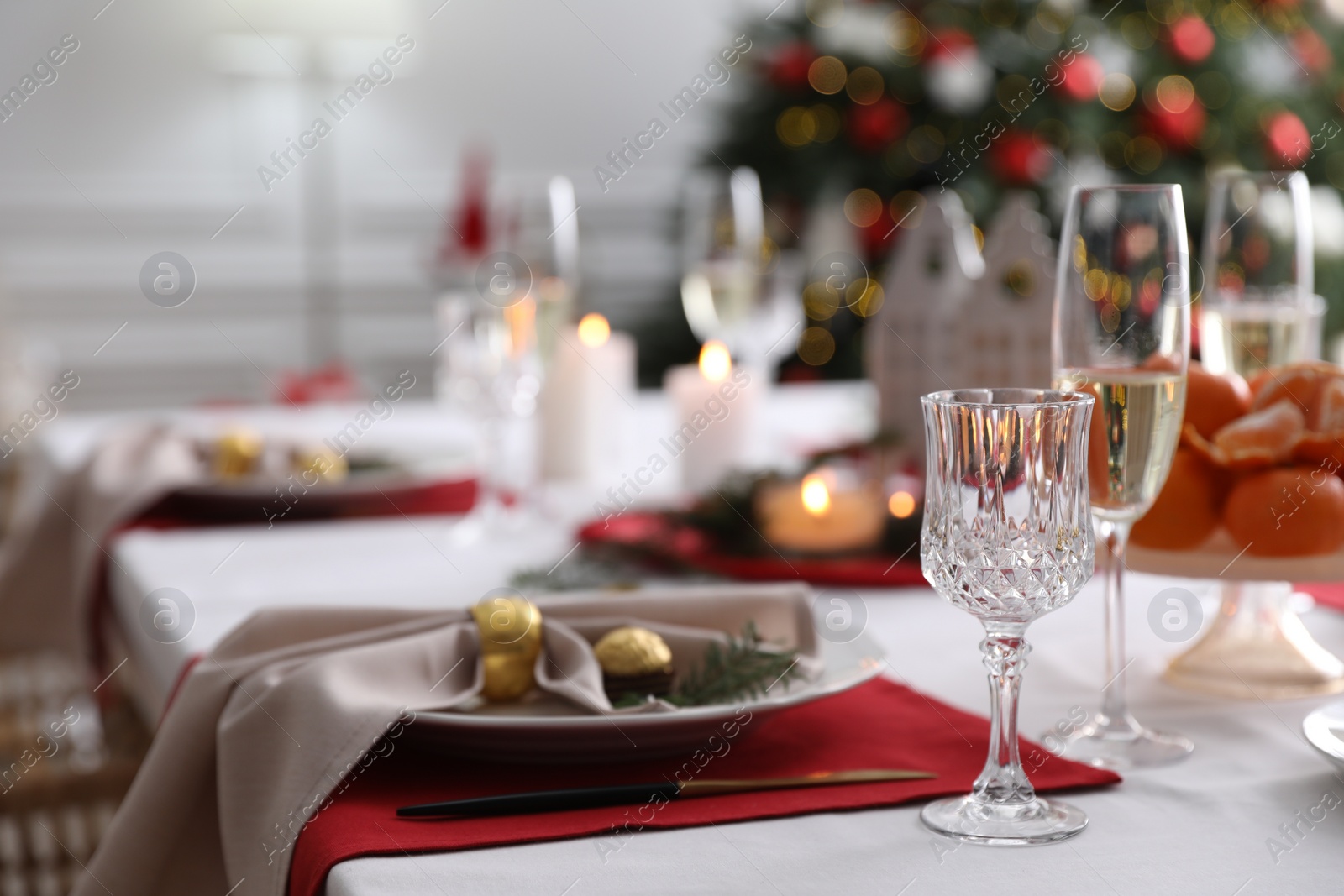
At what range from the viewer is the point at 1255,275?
3.21 ft

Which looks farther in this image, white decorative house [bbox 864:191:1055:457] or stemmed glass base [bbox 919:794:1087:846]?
white decorative house [bbox 864:191:1055:457]

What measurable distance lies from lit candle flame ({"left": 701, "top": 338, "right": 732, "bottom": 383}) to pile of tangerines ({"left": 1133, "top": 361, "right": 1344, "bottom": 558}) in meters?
0.65

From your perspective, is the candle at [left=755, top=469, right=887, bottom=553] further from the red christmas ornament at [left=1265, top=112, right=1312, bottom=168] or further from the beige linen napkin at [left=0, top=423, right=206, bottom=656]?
the red christmas ornament at [left=1265, top=112, right=1312, bottom=168]

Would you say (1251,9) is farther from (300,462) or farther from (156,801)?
(156,801)

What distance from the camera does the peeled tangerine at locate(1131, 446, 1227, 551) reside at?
0.79 metres

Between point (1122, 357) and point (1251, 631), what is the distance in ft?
0.73

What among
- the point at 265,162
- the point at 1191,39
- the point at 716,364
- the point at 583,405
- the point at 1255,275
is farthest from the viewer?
the point at 265,162

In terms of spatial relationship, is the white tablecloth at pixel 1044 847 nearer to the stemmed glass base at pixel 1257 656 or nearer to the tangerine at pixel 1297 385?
the stemmed glass base at pixel 1257 656

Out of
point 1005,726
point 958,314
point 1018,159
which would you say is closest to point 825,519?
point 958,314

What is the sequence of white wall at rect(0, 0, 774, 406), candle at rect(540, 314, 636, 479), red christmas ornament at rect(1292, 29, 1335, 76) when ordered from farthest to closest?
white wall at rect(0, 0, 774, 406), red christmas ornament at rect(1292, 29, 1335, 76), candle at rect(540, 314, 636, 479)

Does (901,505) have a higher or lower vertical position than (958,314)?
lower

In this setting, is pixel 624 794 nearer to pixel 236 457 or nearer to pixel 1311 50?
pixel 236 457

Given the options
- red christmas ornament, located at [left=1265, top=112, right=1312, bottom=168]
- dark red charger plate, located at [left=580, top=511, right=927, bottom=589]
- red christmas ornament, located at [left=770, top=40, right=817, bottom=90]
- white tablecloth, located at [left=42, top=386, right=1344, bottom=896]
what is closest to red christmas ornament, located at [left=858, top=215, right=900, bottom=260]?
red christmas ornament, located at [left=770, top=40, right=817, bottom=90]

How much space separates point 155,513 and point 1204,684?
0.98 m
